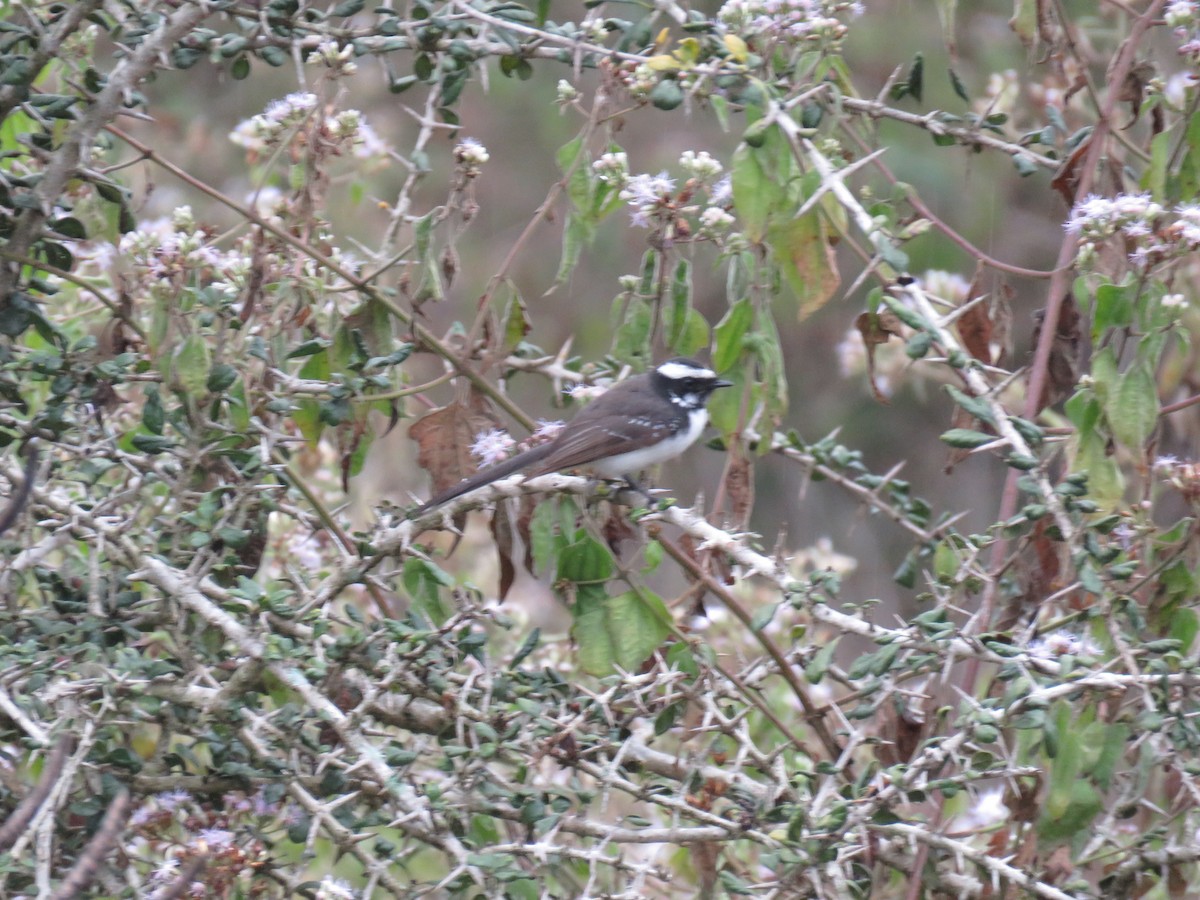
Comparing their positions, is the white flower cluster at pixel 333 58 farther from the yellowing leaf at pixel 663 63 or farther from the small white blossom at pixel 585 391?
the small white blossom at pixel 585 391

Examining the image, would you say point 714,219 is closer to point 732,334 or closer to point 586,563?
point 732,334

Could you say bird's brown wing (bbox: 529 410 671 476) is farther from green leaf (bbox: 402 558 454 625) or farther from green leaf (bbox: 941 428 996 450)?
green leaf (bbox: 941 428 996 450)

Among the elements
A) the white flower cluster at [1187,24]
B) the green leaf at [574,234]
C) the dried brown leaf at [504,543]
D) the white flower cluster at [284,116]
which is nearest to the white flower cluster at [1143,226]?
the white flower cluster at [1187,24]

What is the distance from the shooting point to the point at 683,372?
18.8 feet

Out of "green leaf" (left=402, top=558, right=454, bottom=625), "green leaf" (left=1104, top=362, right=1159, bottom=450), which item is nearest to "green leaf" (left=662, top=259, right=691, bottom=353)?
"green leaf" (left=402, top=558, right=454, bottom=625)

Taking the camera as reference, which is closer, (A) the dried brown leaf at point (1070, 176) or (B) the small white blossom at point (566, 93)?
(B) the small white blossom at point (566, 93)

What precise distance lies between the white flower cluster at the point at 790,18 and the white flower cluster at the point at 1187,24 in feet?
2.67

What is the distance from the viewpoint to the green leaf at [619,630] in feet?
11.6

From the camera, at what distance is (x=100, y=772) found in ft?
11.2

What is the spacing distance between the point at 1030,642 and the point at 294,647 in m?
Result: 1.82

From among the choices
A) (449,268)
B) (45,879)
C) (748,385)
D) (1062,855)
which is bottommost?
(1062,855)

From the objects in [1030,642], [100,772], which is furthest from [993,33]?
[100,772]

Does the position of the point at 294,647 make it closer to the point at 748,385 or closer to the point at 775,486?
the point at 748,385

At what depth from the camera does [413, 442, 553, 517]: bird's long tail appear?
395 centimetres
